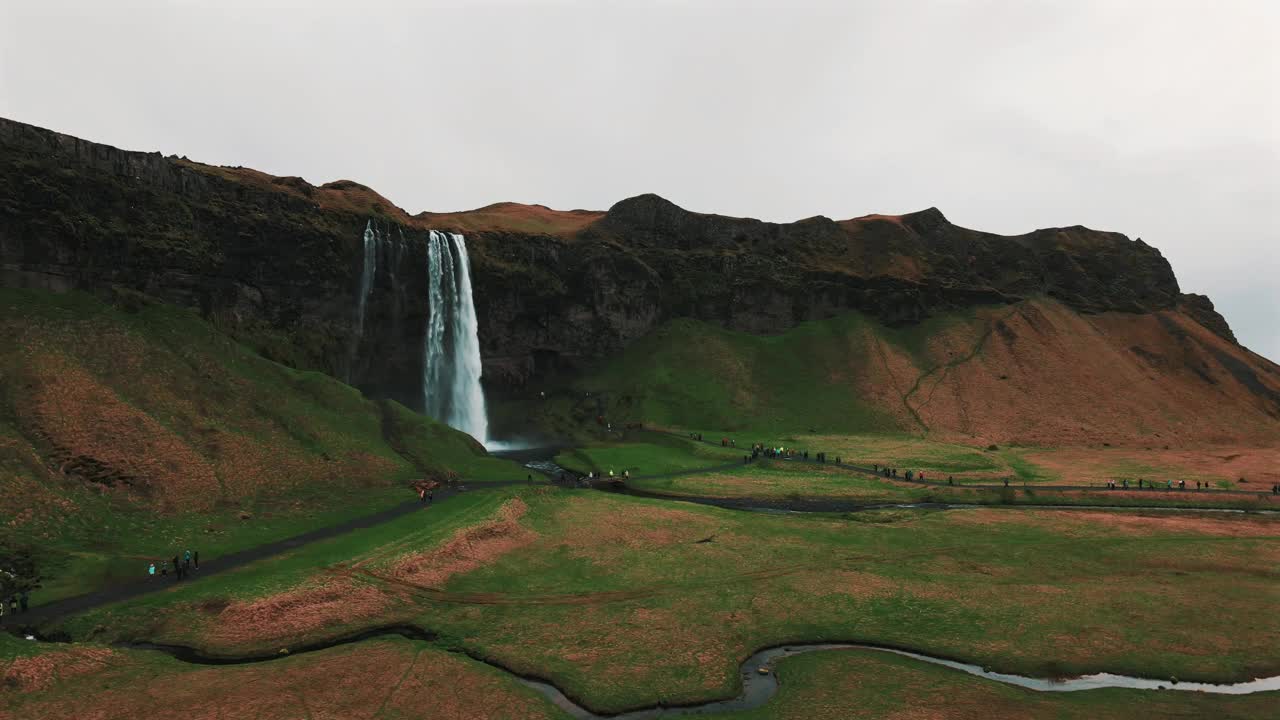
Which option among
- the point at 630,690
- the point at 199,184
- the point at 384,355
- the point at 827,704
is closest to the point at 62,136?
the point at 199,184

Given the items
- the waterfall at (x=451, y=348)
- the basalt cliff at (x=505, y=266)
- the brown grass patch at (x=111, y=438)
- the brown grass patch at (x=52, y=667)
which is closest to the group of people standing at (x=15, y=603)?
the brown grass patch at (x=52, y=667)

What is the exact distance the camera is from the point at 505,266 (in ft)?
376

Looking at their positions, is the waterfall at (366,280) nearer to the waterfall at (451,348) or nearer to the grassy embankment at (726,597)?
the waterfall at (451,348)

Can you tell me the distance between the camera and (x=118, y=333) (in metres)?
59.8

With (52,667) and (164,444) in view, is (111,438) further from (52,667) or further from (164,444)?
(52,667)

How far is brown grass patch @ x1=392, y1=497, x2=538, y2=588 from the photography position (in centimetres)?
3681

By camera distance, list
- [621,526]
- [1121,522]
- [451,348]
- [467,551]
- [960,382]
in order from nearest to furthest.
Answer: [467,551], [621,526], [1121,522], [451,348], [960,382]

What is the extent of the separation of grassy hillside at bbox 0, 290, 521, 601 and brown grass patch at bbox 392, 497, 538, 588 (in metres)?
14.7

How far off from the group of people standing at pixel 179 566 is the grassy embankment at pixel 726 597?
117 inches

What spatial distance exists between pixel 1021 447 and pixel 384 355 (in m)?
97.7

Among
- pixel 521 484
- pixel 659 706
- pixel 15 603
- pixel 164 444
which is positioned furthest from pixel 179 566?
pixel 521 484

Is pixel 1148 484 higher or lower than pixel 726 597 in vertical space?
higher

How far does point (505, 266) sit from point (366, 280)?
1106 inches

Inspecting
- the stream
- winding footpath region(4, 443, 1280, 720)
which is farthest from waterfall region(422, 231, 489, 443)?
the stream
